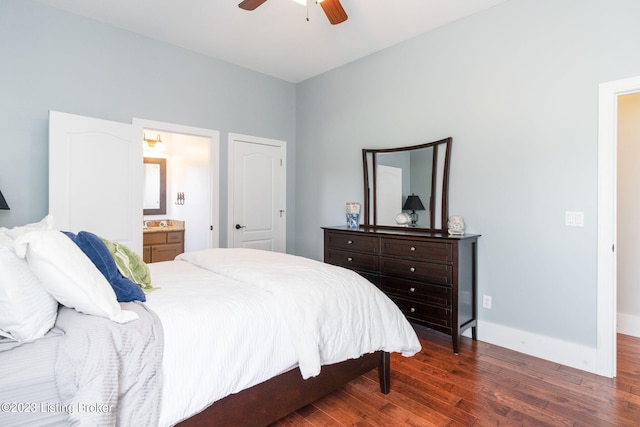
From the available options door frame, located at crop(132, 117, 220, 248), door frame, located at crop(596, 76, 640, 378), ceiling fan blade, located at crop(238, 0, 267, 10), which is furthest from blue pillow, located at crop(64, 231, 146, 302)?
door frame, located at crop(596, 76, 640, 378)

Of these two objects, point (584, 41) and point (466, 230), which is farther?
point (466, 230)

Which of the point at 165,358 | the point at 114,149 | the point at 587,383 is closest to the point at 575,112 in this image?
the point at 587,383

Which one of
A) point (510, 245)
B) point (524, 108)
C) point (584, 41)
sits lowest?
point (510, 245)

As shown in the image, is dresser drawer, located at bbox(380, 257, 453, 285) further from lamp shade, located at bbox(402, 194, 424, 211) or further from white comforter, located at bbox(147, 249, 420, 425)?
white comforter, located at bbox(147, 249, 420, 425)

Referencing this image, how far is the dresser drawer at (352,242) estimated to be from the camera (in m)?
3.33

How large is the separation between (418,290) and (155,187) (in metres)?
4.33

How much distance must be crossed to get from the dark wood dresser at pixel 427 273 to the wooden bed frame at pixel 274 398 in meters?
1.02

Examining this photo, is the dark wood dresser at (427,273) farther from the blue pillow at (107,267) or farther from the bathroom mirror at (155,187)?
the bathroom mirror at (155,187)

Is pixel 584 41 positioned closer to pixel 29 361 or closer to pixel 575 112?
pixel 575 112

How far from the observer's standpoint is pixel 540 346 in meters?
2.74

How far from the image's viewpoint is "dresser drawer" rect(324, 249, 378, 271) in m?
3.33

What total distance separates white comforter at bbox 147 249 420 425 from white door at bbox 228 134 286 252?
2053 millimetres

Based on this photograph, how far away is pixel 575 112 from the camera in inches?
101

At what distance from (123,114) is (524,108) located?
3587mm
